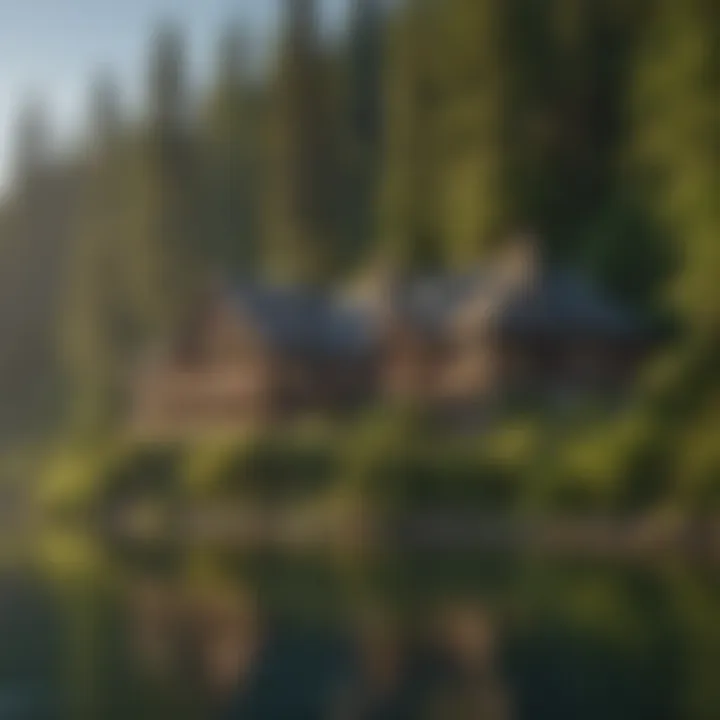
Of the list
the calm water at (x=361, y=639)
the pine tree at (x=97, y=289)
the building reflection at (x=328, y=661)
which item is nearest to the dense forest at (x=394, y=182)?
the pine tree at (x=97, y=289)

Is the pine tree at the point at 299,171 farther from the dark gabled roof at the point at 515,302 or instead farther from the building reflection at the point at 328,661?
the building reflection at the point at 328,661

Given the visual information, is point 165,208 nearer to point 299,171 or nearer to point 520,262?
point 299,171

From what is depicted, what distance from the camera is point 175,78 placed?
7.76 m

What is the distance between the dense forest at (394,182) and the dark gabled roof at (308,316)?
164 mm

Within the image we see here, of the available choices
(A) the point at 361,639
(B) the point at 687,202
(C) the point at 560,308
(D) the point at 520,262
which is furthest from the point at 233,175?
(A) the point at 361,639

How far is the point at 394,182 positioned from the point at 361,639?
16.1 ft

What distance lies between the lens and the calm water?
405 centimetres

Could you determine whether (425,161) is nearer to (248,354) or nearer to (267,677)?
(248,354)

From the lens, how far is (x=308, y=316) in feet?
30.1

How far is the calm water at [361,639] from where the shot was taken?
405 centimetres

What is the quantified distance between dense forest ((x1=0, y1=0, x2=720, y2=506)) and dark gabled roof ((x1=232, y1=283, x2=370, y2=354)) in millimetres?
164

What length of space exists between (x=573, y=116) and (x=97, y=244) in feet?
12.4

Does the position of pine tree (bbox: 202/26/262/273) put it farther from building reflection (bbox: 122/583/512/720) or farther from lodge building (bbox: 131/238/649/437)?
building reflection (bbox: 122/583/512/720)

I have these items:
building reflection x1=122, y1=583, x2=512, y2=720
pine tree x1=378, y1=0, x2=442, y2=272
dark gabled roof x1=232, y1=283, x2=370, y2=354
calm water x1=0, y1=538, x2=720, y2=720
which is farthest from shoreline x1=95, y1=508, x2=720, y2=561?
building reflection x1=122, y1=583, x2=512, y2=720
